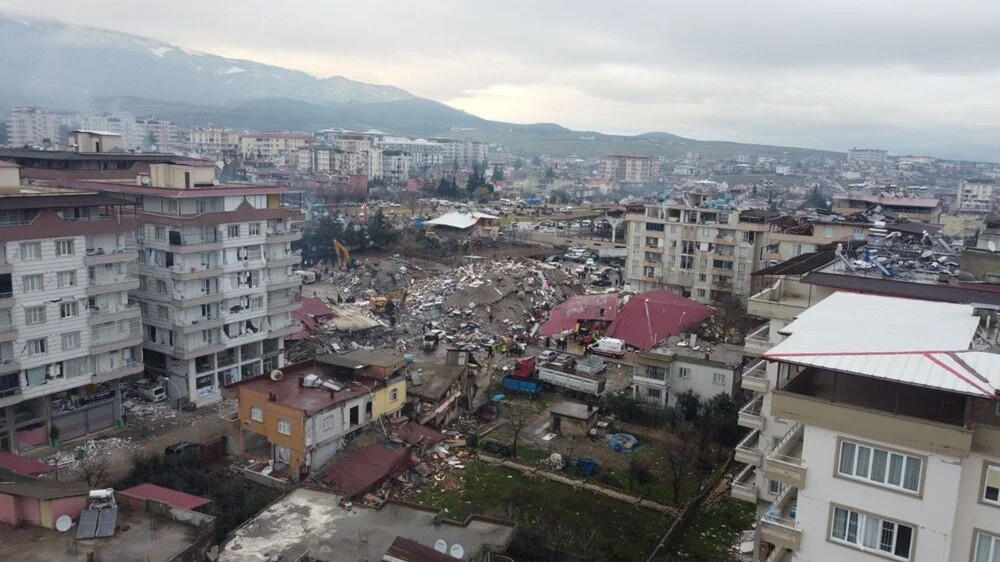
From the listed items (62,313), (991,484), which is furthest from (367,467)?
(991,484)

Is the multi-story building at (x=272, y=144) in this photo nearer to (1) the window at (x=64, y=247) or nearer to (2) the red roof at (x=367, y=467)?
(1) the window at (x=64, y=247)

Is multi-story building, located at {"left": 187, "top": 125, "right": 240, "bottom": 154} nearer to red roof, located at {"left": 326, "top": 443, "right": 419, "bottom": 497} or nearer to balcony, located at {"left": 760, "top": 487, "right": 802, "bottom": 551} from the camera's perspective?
red roof, located at {"left": 326, "top": 443, "right": 419, "bottom": 497}

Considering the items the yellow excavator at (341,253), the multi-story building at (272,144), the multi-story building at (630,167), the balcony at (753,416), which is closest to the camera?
the balcony at (753,416)

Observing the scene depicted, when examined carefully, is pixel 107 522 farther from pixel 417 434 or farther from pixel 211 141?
pixel 211 141

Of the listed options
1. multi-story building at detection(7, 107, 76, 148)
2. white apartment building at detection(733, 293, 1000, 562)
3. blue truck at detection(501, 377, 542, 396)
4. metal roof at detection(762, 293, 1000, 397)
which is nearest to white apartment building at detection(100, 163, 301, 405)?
blue truck at detection(501, 377, 542, 396)

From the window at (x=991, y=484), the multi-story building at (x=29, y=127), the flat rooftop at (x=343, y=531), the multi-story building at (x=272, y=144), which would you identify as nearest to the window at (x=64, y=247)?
the flat rooftop at (x=343, y=531)

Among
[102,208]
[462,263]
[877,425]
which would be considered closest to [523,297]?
[462,263]
